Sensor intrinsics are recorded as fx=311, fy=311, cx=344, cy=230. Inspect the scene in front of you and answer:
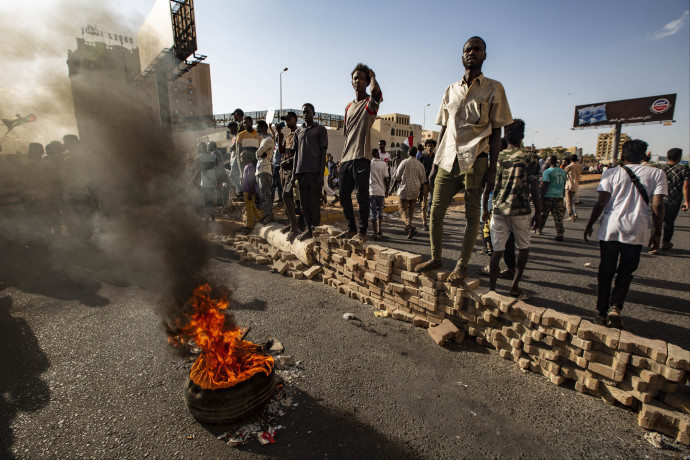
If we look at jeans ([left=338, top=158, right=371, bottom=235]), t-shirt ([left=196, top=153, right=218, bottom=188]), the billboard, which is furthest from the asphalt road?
the billboard

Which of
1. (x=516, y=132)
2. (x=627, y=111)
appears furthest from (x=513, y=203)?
(x=627, y=111)

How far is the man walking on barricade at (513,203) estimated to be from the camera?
385cm

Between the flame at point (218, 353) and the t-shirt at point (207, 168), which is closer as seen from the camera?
the flame at point (218, 353)

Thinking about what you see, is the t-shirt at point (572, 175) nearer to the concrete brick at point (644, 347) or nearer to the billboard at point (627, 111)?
the concrete brick at point (644, 347)

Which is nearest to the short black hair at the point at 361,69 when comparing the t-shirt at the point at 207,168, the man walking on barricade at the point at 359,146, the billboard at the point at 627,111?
the man walking on barricade at the point at 359,146

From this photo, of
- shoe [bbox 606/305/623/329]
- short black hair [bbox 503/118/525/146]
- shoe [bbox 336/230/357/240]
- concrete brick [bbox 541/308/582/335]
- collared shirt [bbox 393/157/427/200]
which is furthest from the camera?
collared shirt [bbox 393/157/427/200]

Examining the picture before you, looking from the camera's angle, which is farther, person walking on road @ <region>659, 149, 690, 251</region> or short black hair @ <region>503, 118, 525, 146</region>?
person walking on road @ <region>659, 149, 690, 251</region>

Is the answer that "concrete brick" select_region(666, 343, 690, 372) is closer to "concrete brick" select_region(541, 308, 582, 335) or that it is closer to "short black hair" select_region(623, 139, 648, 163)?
"concrete brick" select_region(541, 308, 582, 335)

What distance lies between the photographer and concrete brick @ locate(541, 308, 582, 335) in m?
2.51

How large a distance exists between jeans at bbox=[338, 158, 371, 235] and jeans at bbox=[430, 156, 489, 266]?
120 cm

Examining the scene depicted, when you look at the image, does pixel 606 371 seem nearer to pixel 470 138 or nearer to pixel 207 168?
pixel 470 138

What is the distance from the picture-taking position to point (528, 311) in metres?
2.73

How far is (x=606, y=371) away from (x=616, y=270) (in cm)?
153

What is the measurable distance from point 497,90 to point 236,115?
7.73 m
